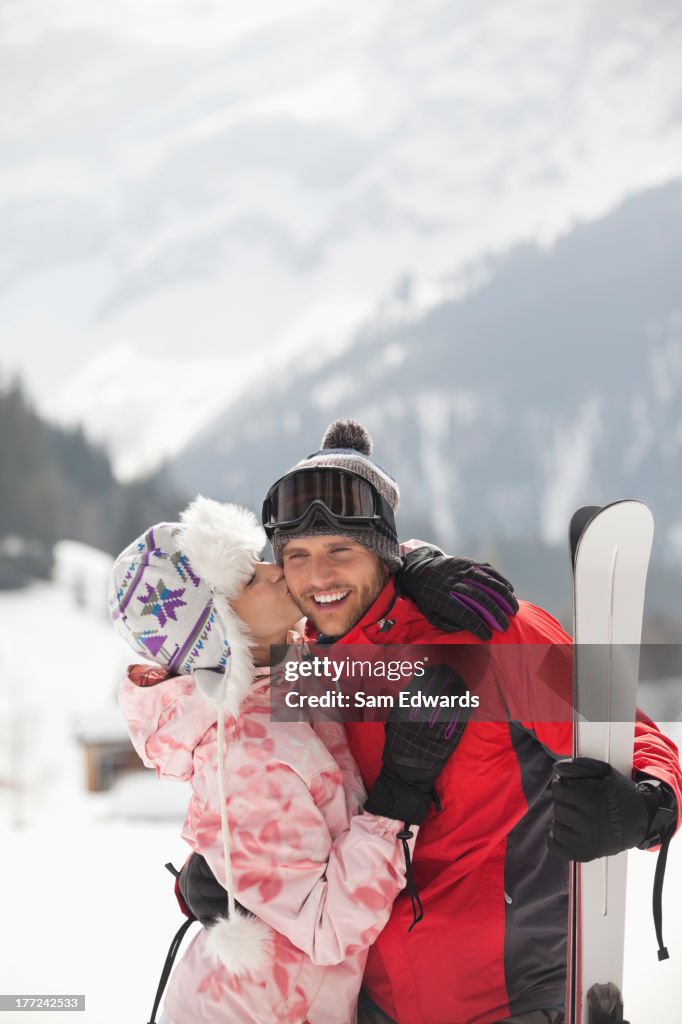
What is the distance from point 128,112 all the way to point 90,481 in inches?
2852

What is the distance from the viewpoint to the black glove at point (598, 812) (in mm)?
1625

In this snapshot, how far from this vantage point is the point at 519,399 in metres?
95.6

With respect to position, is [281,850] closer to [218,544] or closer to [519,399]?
[218,544]

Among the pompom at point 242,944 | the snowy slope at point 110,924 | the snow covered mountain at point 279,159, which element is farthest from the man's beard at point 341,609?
the snow covered mountain at point 279,159

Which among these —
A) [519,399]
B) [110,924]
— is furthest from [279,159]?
[110,924]

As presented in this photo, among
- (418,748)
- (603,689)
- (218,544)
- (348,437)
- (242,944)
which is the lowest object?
(242,944)

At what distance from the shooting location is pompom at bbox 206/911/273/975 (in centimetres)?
177

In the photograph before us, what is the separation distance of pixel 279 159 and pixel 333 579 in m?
132

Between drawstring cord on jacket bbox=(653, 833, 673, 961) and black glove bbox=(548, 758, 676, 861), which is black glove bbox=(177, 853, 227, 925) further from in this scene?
drawstring cord on jacket bbox=(653, 833, 673, 961)

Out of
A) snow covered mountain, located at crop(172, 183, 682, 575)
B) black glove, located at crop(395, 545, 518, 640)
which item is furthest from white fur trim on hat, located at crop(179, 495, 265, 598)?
snow covered mountain, located at crop(172, 183, 682, 575)

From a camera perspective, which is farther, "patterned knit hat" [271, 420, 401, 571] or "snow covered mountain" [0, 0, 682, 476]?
"snow covered mountain" [0, 0, 682, 476]

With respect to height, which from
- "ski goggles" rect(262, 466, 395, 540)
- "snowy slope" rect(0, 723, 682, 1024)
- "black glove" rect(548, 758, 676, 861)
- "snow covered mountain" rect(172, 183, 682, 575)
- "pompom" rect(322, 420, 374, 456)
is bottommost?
"snowy slope" rect(0, 723, 682, 1024)

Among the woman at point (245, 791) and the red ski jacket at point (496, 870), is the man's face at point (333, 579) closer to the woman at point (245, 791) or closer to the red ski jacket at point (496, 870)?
the woman at point (245, 791)

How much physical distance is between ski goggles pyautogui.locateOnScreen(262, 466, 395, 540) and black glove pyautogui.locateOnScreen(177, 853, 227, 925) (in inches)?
28.8
